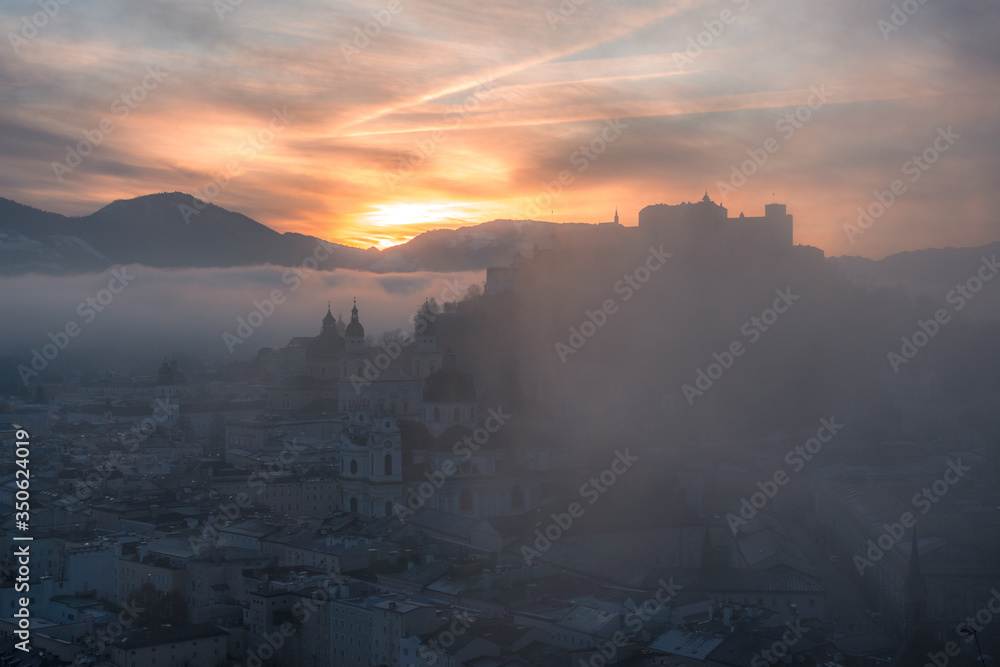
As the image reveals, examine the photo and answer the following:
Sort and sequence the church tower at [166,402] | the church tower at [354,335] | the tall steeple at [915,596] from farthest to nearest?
the church tower at [166,402] < the church tower at [354,335] < the tall steeple at [915,596]

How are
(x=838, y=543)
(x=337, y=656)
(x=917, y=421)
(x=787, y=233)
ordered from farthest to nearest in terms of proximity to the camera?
(x=787, y=233), (x=917, y=421), (x=838, y=543), (x=337, y=656)

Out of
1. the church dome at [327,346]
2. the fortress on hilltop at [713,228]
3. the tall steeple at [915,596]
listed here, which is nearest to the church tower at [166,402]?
the church dome at [327,346]

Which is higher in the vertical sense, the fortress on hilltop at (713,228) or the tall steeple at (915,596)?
the fortress on hilltop at (713,228)

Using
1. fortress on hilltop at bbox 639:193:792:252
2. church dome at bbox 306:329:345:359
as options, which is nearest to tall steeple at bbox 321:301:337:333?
church dome at bbox 306:329:345:359

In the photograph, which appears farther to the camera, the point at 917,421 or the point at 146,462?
the point at 917,421

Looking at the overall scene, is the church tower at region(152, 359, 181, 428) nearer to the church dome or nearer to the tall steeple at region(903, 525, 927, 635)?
the church dome

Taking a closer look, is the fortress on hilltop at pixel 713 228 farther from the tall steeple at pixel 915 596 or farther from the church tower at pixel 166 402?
the tall steeple at pixel 915 596

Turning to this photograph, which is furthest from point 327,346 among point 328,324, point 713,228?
point 713,228

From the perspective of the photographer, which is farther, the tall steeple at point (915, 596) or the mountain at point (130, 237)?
the mountain at point (130, 237)

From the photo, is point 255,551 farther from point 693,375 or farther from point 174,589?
point 693,375

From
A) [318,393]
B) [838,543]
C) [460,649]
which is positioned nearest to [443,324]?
[318,393]

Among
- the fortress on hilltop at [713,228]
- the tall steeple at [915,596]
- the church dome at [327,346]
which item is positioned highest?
the fortress on hilltop at [713,228]
